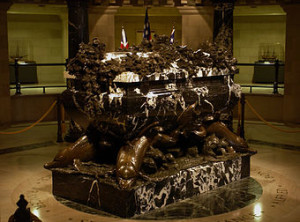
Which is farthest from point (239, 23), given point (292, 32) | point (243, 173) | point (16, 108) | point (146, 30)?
point (243, 173)

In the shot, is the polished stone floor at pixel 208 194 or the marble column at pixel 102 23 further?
the marble column at pixel 102 23

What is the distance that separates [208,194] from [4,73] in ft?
20.2

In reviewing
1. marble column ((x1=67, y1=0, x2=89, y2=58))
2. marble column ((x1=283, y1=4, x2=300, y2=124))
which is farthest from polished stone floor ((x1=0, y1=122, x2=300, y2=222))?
marble column ((x1=283, y1=4, x2=300, y2=124))

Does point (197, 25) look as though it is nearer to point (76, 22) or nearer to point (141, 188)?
point (76, 22)

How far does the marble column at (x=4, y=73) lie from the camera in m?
10.5

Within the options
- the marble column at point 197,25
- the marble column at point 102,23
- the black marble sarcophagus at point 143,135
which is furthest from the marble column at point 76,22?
the black marble sarcophagus at point 143,135

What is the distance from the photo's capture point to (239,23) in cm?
1528

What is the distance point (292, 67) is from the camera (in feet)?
35.5

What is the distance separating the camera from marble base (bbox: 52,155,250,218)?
5.15 m

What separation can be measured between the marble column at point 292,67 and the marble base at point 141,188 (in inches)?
194

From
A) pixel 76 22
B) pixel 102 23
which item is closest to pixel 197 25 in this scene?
pixel 102 23

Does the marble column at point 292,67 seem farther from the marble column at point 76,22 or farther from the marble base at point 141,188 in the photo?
the marble base at point 141,188

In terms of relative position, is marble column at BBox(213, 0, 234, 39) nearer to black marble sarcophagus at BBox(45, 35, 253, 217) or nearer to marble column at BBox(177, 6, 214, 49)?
marble column at BBox(177, 6, 214, 49)

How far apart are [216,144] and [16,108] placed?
5889 mm
